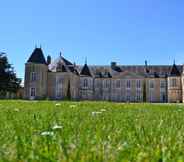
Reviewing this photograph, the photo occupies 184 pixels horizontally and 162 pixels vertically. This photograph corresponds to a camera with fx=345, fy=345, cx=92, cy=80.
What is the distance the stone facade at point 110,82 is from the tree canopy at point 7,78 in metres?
6.30

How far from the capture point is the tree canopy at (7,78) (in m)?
64.9

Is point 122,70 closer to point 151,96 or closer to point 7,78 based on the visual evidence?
point 151,96

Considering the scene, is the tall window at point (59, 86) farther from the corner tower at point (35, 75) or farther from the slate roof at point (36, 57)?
the slate roof at point (36, 57)

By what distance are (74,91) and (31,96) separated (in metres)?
12.3

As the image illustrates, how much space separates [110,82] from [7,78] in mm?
27949

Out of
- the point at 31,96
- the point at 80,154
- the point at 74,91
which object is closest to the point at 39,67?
the point at 31,96

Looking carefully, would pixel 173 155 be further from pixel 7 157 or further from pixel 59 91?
pixel 59 91

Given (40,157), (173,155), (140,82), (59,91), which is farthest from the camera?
(140,82)

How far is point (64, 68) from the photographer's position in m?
76.3

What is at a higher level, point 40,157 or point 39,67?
point 39,67

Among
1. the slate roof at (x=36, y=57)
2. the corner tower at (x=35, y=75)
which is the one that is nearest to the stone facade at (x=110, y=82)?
the corner tower at (x=35, y=75)

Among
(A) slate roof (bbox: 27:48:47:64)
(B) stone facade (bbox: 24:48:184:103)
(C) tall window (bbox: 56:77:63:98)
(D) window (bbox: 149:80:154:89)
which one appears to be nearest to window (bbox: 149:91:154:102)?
(B) stone facade (bbox: 24:48:184:103)

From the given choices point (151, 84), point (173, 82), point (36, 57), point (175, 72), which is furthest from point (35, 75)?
point (175, 72)

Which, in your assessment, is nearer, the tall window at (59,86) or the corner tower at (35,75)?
the corner tower at (35,75)
